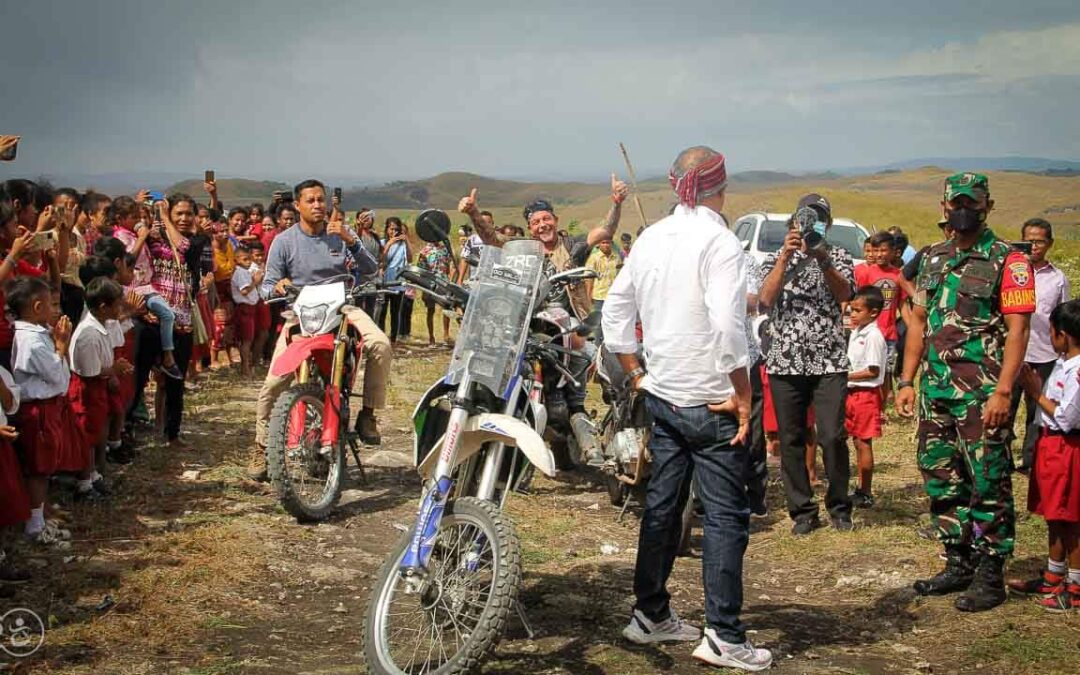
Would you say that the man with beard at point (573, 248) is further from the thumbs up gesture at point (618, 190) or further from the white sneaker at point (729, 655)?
the white sneaker at point (729, 655)

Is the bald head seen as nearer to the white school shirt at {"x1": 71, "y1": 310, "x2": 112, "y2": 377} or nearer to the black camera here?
the black camera

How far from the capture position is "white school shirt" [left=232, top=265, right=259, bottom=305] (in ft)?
45.2

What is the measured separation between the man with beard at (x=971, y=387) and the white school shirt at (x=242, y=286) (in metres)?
9.78

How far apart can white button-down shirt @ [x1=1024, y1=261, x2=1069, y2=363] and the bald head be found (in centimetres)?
477

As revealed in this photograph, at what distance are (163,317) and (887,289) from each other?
7186mm

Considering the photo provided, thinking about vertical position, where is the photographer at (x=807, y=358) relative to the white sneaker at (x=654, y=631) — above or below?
above

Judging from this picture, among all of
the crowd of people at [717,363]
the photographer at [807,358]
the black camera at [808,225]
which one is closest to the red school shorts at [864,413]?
the crowd of people at [717,363]

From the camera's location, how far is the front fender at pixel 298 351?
23.8 ft

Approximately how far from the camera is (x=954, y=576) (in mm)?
5879

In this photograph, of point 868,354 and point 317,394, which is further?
point 868,354

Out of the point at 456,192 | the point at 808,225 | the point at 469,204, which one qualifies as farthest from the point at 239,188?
the point at 456,192

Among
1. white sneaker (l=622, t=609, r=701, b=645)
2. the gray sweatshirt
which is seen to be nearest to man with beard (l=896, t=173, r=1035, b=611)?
white sneaker (l=622, t=609, r=701, b=645)

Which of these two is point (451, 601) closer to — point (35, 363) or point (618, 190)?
point (35, 363)

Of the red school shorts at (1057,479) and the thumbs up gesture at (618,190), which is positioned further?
the thumbs up gesture at (618,190)
